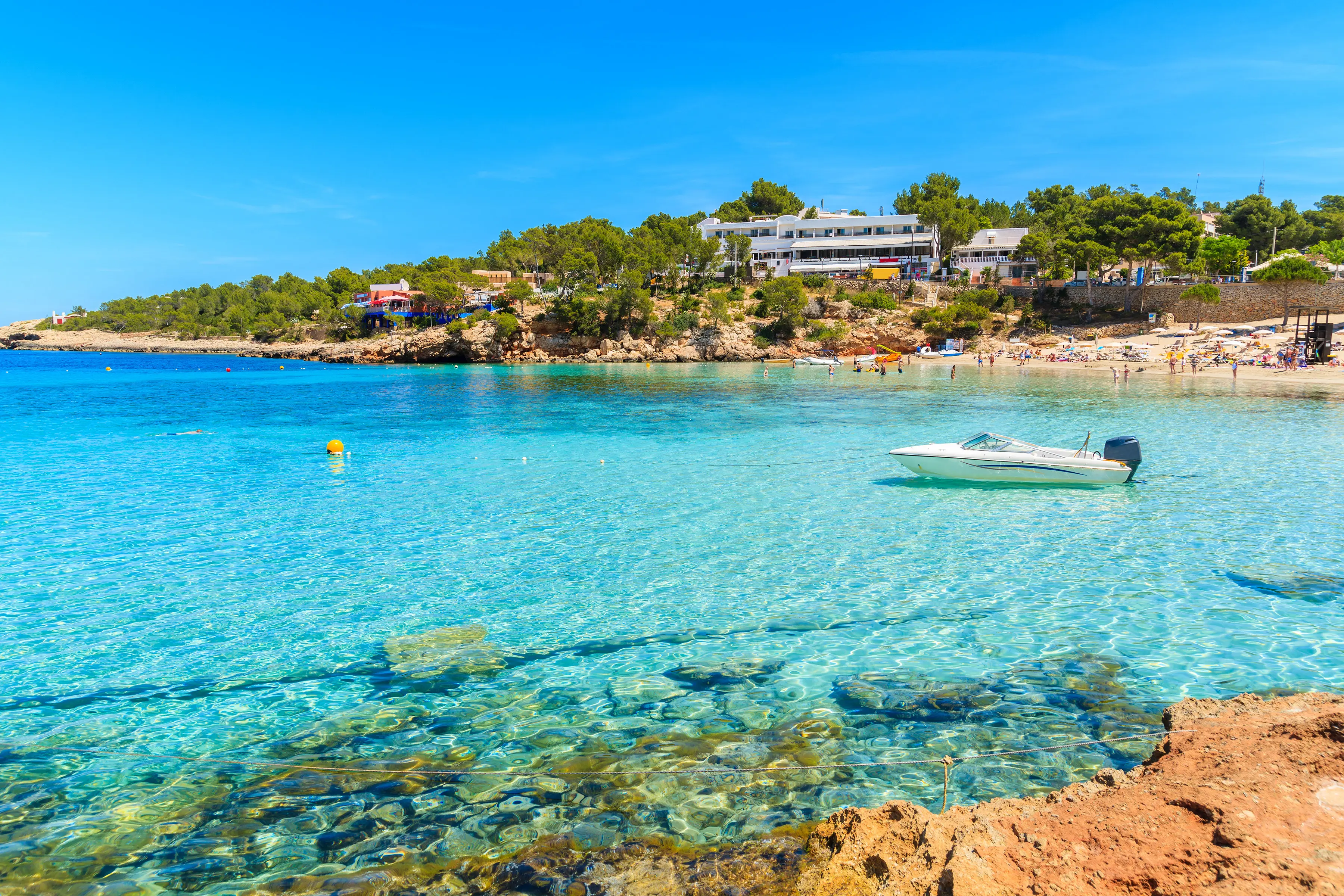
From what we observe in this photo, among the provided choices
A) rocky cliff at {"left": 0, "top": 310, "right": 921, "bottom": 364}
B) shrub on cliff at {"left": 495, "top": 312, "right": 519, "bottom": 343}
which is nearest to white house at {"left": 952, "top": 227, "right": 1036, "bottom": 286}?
rocky cliff at {"left": 0, "top": 310, "right": 921, "bottom": 364}

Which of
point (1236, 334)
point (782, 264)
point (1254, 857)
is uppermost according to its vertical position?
point (782, 264)

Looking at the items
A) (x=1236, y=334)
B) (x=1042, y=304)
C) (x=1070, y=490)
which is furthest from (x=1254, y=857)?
(x=1042, y=304)

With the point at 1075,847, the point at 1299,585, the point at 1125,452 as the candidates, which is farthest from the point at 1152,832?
the point at 1125,452

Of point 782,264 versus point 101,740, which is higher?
point 782,264

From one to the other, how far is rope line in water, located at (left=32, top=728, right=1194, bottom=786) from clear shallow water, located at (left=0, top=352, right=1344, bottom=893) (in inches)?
3.5

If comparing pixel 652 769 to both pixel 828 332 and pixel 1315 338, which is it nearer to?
pixel 1315 338

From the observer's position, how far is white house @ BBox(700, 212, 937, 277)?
9438 cm

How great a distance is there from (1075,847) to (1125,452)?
16.1m

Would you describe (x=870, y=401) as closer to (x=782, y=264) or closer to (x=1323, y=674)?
(x=1323, y=674)

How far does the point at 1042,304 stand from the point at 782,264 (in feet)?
112

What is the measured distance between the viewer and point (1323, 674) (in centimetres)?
744

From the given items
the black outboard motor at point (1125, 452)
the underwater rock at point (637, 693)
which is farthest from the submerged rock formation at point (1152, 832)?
the black outboard motor at point (1125, 452)

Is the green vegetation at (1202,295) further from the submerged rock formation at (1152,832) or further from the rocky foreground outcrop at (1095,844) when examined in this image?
the submerged rock formation at (1152,832)

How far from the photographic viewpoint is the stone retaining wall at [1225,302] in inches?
2516
